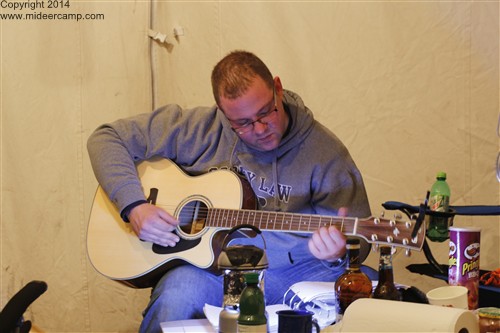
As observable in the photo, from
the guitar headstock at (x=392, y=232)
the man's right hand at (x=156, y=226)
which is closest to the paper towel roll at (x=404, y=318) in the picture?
the guitar headstock at (x=392, y=232)

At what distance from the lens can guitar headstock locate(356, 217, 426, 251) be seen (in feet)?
4.84

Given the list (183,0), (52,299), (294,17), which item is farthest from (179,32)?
(52,299)

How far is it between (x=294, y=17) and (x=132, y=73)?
2.16 feet

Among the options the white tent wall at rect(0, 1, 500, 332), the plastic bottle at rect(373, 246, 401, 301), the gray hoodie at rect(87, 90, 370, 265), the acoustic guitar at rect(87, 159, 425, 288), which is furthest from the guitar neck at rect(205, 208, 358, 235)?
the white tent wall at rect(0, 1, 500, 332)

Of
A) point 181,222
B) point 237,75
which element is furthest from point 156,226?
point 237,75

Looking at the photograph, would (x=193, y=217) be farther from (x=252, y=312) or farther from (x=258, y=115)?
(x=252, y=312)

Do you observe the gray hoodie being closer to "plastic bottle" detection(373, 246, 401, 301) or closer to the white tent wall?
the white tent wall

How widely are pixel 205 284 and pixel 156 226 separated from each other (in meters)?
0.20

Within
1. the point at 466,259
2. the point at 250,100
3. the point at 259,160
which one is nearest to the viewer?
the point at 466,259

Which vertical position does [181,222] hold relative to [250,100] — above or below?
below

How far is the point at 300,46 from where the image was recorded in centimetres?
233

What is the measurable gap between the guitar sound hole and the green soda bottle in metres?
0.60

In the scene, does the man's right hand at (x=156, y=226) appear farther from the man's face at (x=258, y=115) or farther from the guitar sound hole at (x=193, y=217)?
the man's face at (x=258, y=115)

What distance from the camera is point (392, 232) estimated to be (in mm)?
1508
